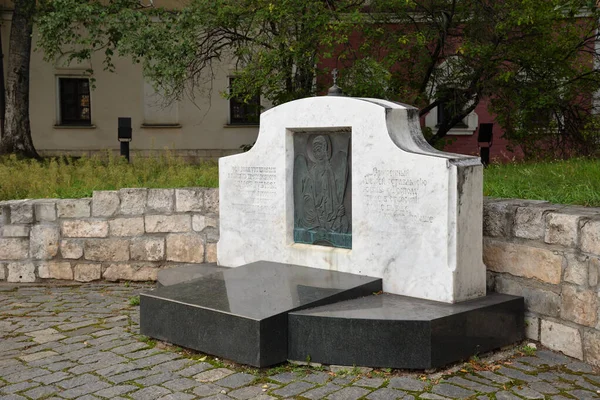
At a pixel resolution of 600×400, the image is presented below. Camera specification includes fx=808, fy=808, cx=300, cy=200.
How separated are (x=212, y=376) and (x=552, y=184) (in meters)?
3.66

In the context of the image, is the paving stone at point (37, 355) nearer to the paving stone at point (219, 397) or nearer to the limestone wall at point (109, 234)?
the paving stone at point (219, 397)

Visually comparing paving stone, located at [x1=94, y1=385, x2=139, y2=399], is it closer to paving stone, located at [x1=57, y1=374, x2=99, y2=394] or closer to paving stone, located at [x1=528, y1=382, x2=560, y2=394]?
paving stone, located at [x1=57, y1=374, x2=99, y2=394]

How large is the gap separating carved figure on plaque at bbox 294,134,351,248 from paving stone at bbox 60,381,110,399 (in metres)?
2.37

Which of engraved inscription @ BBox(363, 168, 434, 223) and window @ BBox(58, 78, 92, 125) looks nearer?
engraved inscription @ BBox(363, 168, 434, 223)

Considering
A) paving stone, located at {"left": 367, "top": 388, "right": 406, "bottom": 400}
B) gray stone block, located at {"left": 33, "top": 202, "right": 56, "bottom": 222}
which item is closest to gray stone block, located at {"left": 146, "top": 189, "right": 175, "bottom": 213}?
gray stone block, located at {"left": 33, "top": 202, "right": 56, "bottom": 222}

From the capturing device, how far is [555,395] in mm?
5008

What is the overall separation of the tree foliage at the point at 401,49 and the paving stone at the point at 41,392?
730cm

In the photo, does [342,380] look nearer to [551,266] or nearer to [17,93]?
[551,266]

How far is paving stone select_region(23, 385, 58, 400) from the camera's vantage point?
5.06m

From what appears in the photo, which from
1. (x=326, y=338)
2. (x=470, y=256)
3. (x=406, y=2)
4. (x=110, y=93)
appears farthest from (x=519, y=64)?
(x=110, y=93)

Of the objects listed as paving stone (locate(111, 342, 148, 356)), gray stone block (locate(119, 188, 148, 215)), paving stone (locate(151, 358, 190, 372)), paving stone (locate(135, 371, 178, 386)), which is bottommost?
paving stone (locate(135, 371, 178, 386))

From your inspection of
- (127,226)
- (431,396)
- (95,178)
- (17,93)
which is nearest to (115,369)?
(431,396)

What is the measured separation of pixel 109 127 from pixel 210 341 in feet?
62.1

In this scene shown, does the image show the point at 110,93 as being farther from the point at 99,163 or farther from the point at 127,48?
the point at 99,163
